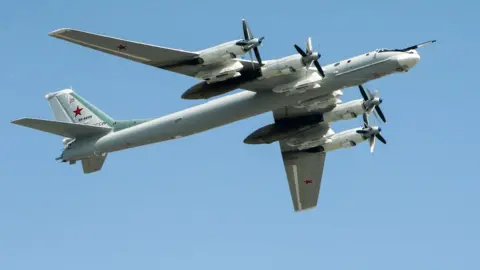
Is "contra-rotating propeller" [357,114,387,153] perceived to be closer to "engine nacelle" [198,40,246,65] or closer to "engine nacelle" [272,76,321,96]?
"engine nacelle" [272,76,321,96]

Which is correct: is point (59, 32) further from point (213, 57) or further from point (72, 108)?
point (72, 108)

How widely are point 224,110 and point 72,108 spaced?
13073 millimetres

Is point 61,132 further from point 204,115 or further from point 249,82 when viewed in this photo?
point 249,82

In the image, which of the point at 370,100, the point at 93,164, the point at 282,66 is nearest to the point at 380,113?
the point at 370,100

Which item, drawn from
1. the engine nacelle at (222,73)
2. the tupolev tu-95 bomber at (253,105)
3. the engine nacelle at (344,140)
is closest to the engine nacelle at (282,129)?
the tupolev tu-95 bomber at (253,105)

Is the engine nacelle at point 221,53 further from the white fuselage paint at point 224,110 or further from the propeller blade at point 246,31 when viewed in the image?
the white fuselage paint at point 224,110

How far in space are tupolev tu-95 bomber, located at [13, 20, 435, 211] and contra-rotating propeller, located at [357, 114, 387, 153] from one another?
0.07 m

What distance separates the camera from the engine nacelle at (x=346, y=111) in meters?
55.2

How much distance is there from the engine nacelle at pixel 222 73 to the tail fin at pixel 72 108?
12.6 meters

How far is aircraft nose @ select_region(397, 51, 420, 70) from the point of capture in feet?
164

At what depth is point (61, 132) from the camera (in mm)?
57125

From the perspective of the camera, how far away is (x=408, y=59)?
50.0m

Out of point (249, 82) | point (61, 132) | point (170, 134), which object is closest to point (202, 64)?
point (249, 82)

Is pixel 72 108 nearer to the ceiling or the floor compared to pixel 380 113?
nearer to the ceiling
